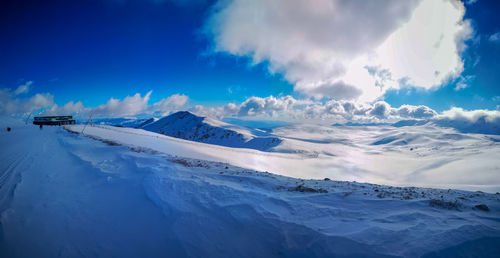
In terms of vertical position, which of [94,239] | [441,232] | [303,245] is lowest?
[94,239]

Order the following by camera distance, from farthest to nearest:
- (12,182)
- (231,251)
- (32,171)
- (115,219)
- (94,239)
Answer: (32,171)
(12,182)
(115,219)
(94,239)
(231,251)

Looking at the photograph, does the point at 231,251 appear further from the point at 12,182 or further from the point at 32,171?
the point at 32,171

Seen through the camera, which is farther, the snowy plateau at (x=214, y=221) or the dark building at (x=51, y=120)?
the dark building at (x=51, y=120)

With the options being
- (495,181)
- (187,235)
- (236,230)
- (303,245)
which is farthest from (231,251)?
(495,181)

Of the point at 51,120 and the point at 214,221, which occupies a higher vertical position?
the point at 51,120

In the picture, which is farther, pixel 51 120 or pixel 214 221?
pixel 51 120

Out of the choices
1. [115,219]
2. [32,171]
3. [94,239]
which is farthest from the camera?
[32,171]

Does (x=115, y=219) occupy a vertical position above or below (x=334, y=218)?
below

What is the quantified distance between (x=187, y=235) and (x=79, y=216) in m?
3.68

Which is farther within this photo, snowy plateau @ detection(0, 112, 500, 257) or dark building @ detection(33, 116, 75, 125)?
dark building @ detection(33, 116, 75, 125)

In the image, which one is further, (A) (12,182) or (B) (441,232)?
(A) (12,182)

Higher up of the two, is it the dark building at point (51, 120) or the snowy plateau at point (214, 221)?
the dark building at point (51, 120)

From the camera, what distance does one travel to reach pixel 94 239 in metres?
4.75

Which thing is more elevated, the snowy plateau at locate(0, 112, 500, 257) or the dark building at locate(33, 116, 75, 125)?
the dark building at locate(33, 116, 75, 125)
